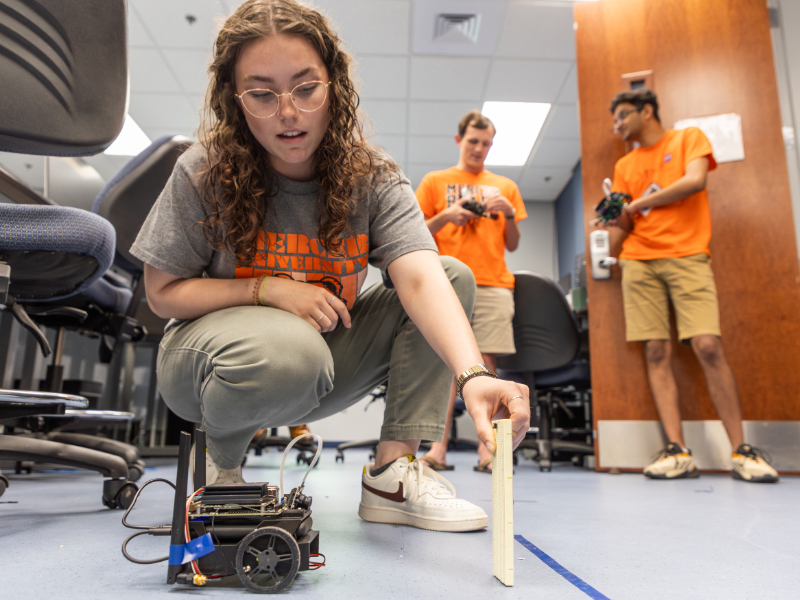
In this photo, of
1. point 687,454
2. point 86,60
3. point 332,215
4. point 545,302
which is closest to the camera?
point 86,60

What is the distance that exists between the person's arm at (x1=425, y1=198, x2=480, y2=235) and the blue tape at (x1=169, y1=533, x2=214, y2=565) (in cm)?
170

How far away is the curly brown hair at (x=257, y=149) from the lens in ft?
2.81

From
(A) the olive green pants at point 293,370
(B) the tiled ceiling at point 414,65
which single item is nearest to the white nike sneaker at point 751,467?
(A) the olive green pants at point 293,370

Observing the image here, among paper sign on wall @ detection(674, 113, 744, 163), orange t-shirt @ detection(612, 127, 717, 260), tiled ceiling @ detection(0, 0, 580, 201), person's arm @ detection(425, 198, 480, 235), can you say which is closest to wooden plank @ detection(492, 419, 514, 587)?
person's arm @ detection(425, 198, 480, 235)

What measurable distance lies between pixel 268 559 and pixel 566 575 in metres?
0.34

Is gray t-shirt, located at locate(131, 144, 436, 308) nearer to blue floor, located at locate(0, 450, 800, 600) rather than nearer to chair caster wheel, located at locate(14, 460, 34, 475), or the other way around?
blue floor, located at locate(0, 450, 800, 600)

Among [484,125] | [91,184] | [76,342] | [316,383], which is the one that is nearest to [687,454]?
[484,125]

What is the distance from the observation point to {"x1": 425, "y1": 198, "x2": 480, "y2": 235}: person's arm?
6.97 ft

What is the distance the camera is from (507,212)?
2256 mm

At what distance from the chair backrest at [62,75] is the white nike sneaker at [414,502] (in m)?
0.70

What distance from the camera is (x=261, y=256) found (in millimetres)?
921

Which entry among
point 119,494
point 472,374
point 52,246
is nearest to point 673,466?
point 472,374

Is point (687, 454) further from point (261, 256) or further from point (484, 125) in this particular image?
point (261, 256)

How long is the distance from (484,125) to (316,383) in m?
1.76
